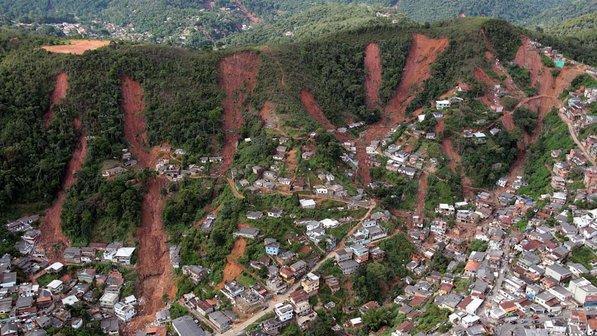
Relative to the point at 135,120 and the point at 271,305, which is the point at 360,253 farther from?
the point at 135,120

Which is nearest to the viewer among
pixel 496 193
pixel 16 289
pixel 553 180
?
pixel 16 289

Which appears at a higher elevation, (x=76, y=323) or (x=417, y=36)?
(x=417, y=36)

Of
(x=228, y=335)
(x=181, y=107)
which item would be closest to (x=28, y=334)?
(x=228, y=335)

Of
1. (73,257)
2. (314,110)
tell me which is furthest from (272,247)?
(314,110)

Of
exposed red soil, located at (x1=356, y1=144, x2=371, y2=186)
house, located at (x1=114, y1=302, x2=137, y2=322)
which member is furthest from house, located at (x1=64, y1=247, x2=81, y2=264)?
exposed red soil, located at (x1=356, y1=144, x2=371, y2=186)

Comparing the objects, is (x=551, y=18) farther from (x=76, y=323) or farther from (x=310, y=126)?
(x=76, y=323)

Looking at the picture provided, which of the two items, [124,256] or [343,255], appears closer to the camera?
[343,255]
